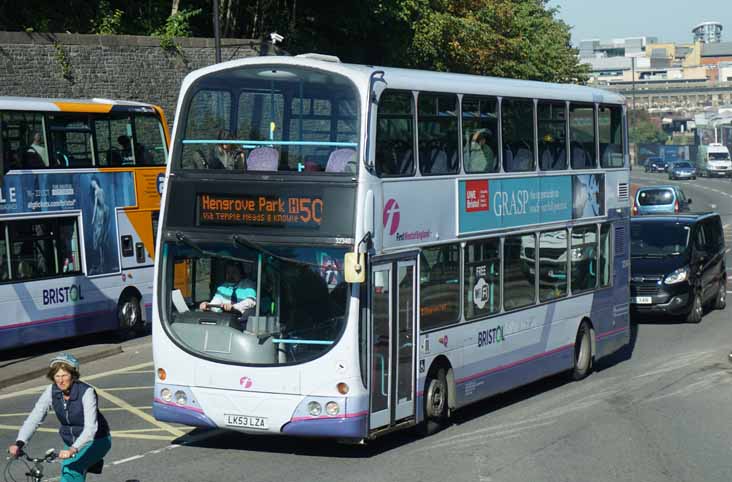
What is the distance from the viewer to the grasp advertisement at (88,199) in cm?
2080

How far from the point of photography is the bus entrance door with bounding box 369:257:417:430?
12695mm

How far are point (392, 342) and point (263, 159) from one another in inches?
87.1

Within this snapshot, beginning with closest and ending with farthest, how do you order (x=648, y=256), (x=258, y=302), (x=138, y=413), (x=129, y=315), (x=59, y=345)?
(x=258, y=302) → (x=138, y=413) → (x=59, y=345) → (x=129, y=315) → (x=648, y=256)

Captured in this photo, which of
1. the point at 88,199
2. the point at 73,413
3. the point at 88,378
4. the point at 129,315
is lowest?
the point at 88,378

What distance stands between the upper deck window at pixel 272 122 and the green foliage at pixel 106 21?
24.0 metres

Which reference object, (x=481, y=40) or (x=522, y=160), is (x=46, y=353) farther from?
(x=481, y=40)

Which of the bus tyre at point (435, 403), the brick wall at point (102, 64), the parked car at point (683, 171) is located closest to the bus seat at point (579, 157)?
the bus tyre at point (435, 403)

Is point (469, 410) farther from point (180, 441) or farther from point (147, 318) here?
point (147, 318)

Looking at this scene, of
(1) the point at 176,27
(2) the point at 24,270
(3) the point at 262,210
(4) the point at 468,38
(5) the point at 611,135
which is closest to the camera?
(3) the point at 262,210

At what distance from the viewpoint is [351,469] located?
12.3m

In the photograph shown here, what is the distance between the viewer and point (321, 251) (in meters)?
12.4

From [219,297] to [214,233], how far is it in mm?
625

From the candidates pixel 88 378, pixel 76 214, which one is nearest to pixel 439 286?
pixel 88 378

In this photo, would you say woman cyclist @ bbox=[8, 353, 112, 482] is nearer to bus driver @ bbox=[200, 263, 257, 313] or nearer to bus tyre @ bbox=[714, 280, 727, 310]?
bus driver @ bbox=[200, 263, 257, 313]
